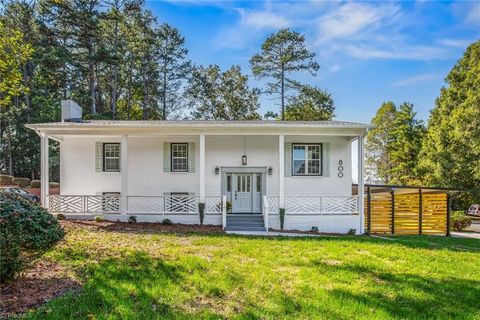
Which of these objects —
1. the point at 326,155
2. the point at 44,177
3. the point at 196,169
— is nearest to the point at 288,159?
the point at 326,155

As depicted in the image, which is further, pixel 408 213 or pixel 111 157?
pixel 408 213

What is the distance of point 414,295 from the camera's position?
5066 millimetres

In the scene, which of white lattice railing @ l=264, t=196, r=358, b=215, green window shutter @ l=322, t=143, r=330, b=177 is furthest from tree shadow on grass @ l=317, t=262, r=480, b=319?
green window shutter @ l=322, t=143, r=330, b=177

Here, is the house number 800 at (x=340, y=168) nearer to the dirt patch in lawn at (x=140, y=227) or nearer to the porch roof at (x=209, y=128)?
the porch roof at (x=209, y=128)

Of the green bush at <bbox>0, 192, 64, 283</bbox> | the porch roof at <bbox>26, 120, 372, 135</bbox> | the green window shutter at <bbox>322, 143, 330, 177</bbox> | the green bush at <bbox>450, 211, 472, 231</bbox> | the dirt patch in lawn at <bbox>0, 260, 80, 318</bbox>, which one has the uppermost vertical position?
the porch roof at <bbox>26, 120, 372, 135</bbox>

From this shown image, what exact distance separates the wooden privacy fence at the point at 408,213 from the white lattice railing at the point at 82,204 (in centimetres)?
1085

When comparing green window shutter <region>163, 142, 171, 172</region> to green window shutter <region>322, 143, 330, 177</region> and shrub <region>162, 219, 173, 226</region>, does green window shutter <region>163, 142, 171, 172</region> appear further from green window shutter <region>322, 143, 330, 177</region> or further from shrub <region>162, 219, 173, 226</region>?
green window shutter <region>322, 143, 330, 177</region>

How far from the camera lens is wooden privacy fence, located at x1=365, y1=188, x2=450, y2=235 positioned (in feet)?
46.7

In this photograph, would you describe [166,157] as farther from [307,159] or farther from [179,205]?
[307,159]

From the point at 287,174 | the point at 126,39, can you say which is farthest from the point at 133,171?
the point at 126,39

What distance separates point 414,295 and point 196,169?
10.1 m

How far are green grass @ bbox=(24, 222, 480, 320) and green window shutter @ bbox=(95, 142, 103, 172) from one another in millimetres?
5827

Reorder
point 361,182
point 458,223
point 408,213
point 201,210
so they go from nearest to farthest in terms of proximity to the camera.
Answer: point 361,182 < point 201,210 < point 408,213 < point 458,223

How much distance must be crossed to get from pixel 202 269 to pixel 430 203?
13.1m
